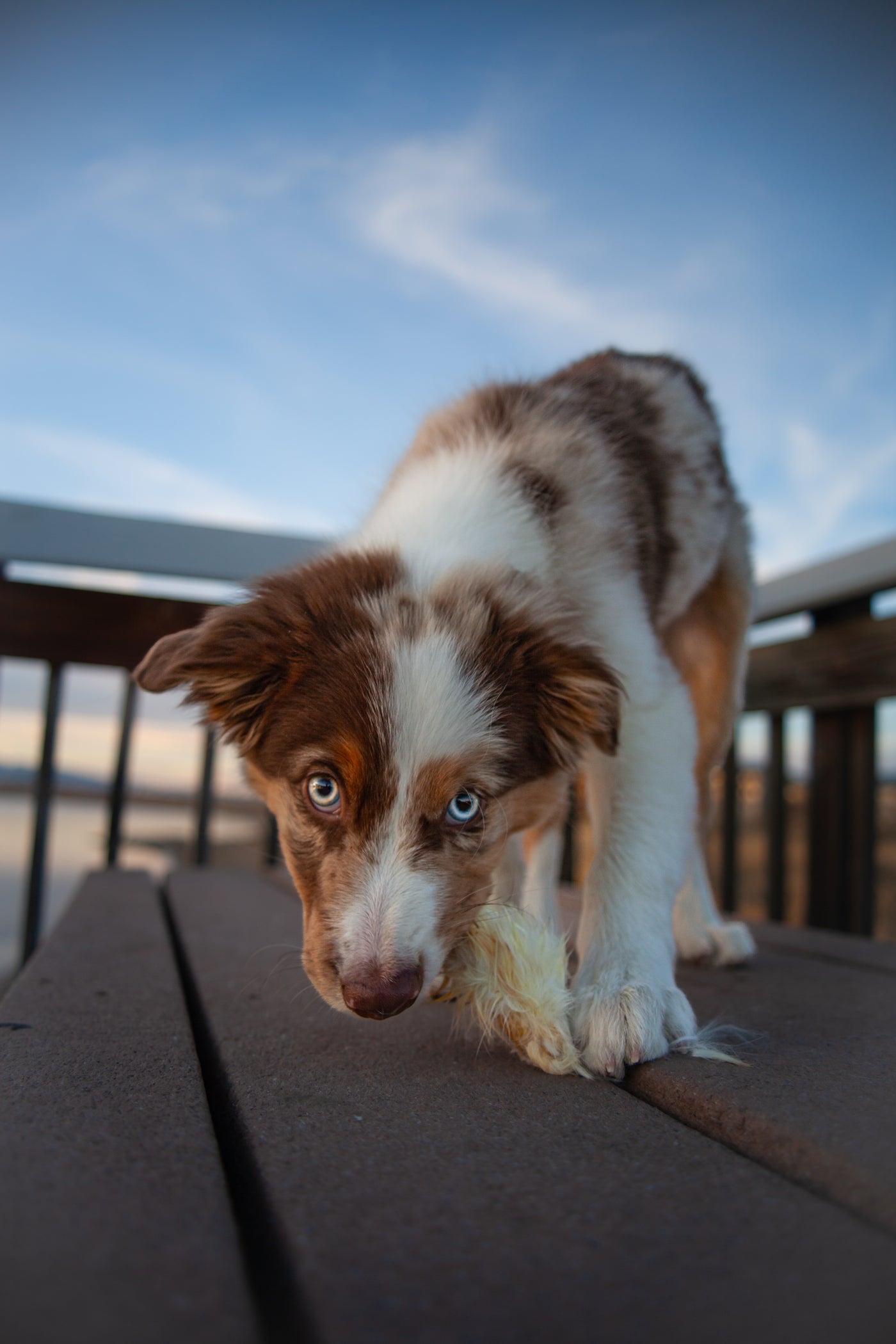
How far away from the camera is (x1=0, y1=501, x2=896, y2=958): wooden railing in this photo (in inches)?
154

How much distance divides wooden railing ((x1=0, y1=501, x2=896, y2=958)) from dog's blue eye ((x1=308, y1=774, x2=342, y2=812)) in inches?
81.1

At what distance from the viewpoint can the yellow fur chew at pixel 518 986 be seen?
1.58 m

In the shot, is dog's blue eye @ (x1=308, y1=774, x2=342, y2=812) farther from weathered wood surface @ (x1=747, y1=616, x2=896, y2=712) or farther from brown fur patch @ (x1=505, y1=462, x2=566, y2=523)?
weathered wood surface @ (x1=747, y1=616, x2=896, y2=712)

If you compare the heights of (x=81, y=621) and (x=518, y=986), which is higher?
(x=81, y=621)

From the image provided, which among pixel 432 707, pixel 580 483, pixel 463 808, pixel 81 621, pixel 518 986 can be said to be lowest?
pixel 518 986

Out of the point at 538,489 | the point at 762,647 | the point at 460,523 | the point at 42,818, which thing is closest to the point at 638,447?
A: the point at 538,489

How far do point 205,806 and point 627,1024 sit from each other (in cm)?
397

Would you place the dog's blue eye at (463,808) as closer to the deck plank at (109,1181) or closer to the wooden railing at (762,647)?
the deck plank at (109,1181)

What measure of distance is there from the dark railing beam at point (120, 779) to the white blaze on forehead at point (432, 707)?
3.19 m

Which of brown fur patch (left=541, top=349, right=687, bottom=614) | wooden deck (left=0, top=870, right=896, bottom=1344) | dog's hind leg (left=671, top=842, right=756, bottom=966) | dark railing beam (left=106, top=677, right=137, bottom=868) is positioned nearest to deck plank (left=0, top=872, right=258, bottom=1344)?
wooden deck (left=0, top=870, right=896, bottom=1344)

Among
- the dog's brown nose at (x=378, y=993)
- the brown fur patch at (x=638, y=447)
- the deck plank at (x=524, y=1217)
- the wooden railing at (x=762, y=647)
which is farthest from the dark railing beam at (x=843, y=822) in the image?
the dog's brown nose at (x=378, y=993)

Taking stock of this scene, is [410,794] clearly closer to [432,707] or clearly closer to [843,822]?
[432,707]

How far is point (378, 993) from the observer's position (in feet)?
4.97

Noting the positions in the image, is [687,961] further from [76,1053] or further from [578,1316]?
[578,1316]
